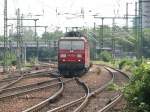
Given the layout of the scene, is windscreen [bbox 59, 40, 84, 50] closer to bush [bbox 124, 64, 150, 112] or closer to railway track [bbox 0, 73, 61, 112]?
railway track [bbox 0, 73, 61, 112]

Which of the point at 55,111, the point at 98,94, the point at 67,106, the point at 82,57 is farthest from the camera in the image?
the point at 82,57

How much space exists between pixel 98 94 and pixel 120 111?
22.1 feet

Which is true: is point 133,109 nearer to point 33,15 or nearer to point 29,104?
point 29,104

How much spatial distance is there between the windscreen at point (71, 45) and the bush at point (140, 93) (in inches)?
884

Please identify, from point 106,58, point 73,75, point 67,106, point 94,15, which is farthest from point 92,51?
point 67,106

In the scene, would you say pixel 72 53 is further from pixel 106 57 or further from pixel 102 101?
pixel 106 57

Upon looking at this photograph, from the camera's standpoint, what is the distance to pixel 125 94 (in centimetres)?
1571

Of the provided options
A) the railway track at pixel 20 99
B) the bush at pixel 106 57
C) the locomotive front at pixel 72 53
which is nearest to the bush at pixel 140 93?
the railway track at pixel 20 99

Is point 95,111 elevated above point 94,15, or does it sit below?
below

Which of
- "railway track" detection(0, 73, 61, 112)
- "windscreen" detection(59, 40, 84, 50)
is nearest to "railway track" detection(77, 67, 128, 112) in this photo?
"railway track" detection(0, 73, 61, 112)

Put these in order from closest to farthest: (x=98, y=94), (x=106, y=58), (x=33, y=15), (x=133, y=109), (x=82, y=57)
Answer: (x=133, y=109), (x=98, y=94), (x=82, y=57), (x=33, y=15), (x=106, y=58)

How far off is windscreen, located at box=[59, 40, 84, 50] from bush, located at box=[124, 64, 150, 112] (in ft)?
73.7

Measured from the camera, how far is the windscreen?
38.1m

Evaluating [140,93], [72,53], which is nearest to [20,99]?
[140,93]
